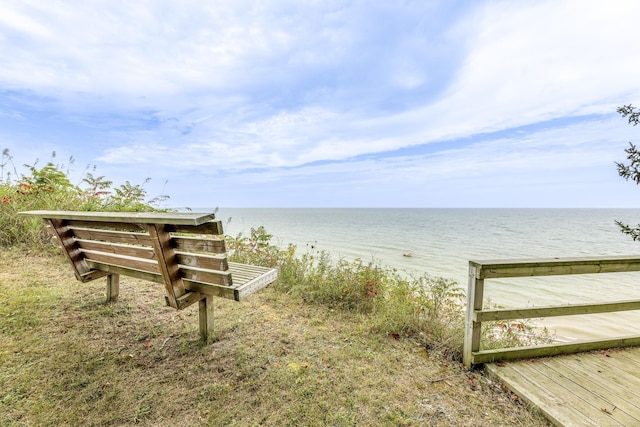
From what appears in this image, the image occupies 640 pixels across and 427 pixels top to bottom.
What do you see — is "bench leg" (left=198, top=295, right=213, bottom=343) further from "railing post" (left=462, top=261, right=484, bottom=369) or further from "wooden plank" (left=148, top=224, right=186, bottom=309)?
"railing post" (left=462, top=261, right=484, bottom=369)

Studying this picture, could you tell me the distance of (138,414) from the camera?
1.79 m

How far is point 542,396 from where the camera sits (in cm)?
213

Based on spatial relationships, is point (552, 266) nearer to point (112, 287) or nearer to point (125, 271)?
point (125, 271)

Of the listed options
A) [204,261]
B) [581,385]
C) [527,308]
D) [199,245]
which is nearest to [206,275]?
[204,261]

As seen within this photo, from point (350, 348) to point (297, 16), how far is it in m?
7.94

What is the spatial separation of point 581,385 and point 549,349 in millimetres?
460

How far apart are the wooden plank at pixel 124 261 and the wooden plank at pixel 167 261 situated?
0.24 metres

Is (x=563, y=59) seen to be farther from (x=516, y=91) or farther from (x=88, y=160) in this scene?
(x=88, y=160)

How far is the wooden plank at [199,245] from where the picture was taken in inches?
73.9

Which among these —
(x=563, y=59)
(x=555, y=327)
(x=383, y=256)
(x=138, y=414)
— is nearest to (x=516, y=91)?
(x=563, y=59)

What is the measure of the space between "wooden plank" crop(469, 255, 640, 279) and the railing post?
0.22ft

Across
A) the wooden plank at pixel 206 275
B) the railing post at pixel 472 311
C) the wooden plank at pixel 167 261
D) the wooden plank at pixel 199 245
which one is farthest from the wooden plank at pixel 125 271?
the railing post at pixel 472 311

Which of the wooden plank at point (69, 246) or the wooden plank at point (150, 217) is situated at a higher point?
the wooden plank at point (150, 217)

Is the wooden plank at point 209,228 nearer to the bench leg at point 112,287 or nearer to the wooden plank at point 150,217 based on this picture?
the wooden plank at point 150,217
